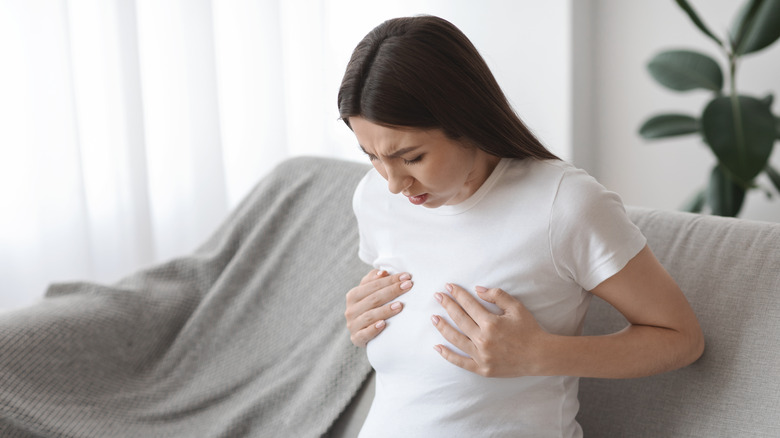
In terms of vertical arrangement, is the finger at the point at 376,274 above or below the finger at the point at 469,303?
below

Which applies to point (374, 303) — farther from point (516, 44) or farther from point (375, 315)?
point (516, 44)

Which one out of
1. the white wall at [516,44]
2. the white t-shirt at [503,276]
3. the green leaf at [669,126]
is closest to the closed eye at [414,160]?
the white t-shirt at [503,276]

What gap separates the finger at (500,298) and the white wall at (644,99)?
2.04 meters

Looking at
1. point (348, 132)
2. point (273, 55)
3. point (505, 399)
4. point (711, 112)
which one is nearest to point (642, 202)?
point (711, 112)

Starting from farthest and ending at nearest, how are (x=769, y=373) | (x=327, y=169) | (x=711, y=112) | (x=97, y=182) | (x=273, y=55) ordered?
(x=273, y=55) → (x=97, y=182) → (x=711, y=112) → (x=327, y=169) → (x=769, y=373)

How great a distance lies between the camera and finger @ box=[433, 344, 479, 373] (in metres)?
1.04

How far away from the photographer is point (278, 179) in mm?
1908

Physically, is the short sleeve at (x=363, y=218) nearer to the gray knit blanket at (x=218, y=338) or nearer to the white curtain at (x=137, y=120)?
the gray knit blanket at (x=218, y=338)

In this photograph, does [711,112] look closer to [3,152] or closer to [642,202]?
[642,202]

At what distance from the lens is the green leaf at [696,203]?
2.52 m

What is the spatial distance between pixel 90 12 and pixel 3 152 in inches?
20.3

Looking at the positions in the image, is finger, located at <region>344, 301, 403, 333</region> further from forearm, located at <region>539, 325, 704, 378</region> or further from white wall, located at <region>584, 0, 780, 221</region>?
white wall, located at <region>584, 0, 780, 221</region>

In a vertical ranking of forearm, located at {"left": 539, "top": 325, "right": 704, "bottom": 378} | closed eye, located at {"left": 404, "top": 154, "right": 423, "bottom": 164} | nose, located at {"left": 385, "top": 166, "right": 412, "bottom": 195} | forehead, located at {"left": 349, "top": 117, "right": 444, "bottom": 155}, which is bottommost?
forearm, located at {"left": 539, "top": 325, "right": 704, "bottom": 378}

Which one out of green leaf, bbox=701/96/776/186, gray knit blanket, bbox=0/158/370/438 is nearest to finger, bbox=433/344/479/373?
gray knit blanket, bbox=0/158/370/438
